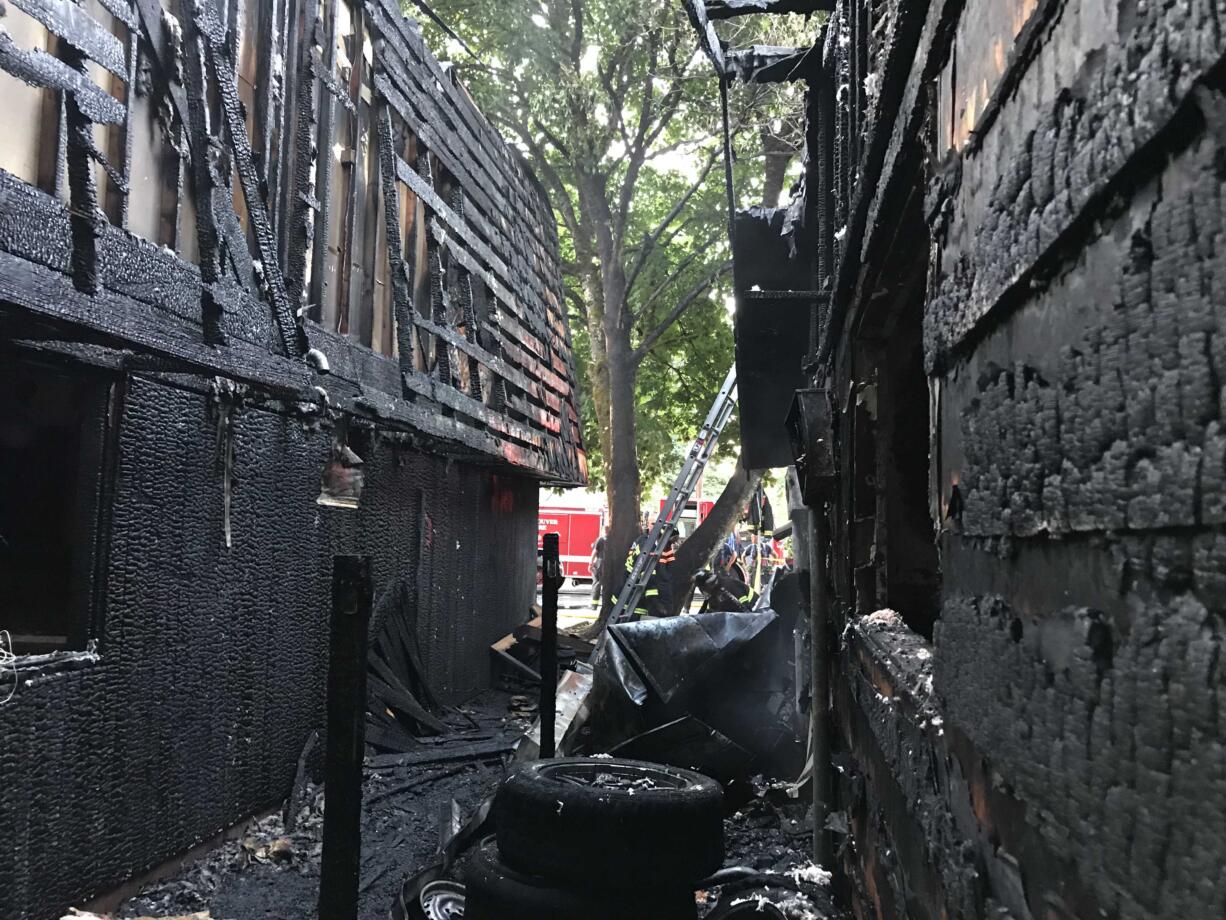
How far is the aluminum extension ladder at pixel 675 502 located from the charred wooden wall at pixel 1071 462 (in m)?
12.1

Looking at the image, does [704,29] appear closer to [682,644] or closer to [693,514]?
[682,644]

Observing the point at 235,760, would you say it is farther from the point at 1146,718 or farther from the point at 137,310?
the point at 1146,718

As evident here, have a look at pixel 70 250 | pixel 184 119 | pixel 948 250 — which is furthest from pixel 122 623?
pixel 948 250

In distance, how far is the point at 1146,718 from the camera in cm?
83

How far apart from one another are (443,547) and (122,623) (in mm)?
5104

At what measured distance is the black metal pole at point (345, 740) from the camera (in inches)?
123

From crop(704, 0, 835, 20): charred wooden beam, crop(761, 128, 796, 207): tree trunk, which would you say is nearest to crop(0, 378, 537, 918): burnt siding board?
crop(704, 0, 835, 20): charred wooden beam

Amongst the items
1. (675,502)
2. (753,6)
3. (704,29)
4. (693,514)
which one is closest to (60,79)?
(704,29)

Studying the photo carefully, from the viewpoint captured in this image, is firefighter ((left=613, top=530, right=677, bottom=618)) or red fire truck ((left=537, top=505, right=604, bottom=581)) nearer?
firefighter ((left=613, top=530, right=677, bottom=618))

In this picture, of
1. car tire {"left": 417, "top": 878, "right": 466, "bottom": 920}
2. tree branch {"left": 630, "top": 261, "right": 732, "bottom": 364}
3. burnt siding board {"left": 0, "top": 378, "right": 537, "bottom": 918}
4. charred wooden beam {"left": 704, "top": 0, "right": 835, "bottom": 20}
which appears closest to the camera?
burnt siding board {"left": 0, "top": 378, "right": 537, "bottom": 918}

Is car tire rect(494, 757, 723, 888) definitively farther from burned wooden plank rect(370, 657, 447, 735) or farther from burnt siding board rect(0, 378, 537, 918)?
burned wooden plank rect(370, 657, 447, 735)

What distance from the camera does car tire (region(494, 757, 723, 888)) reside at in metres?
3.77

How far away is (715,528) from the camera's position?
16.1 metres

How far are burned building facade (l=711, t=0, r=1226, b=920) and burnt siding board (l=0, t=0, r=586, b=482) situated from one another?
3.20 m
